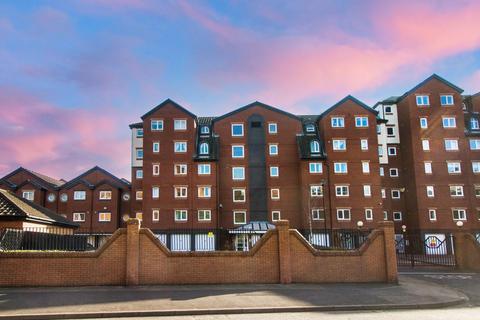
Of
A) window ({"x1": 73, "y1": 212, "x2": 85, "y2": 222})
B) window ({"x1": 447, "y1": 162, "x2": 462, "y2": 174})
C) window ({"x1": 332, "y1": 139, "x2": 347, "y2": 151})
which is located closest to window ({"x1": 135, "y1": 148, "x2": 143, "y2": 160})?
window ({"x1": 73, "y1": 212, "x2": 85, "y2": 222})

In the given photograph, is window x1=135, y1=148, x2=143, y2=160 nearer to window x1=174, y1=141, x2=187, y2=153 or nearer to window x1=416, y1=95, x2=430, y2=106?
window x1=174, y1=141, x2=187, y2=153

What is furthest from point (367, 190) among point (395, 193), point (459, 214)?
point (459, 214)

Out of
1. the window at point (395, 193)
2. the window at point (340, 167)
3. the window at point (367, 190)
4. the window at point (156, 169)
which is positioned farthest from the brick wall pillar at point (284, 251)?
the window at point (395, 193)

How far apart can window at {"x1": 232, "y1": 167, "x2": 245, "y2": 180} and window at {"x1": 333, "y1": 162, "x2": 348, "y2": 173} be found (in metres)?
10.5

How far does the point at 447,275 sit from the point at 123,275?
53.7 ft

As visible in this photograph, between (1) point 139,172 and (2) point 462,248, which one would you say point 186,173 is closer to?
(1) point 139,172

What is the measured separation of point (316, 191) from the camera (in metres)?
50.8

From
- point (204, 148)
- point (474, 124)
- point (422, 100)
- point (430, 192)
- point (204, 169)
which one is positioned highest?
point (422, 100)

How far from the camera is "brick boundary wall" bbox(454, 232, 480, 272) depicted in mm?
24547

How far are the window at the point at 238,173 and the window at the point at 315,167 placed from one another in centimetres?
775

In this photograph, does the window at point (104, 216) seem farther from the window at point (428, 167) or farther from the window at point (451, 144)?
the window at point (451, 144)

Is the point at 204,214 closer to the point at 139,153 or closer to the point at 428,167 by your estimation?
the point at 139,153

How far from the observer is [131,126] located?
5888cm

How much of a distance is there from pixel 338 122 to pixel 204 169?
53.8 feet
